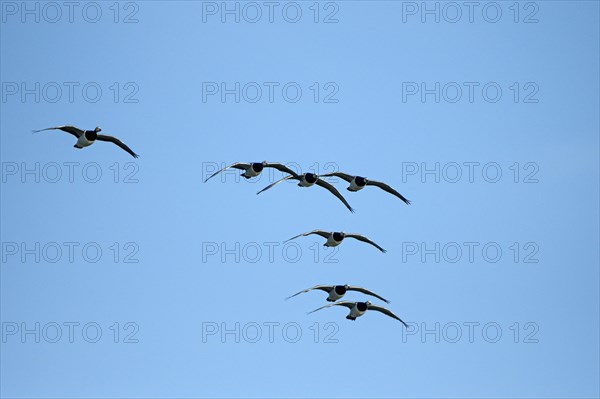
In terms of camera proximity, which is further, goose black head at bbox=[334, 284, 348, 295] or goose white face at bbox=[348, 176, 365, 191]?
goose black head at bbox=[334, 284, 348, 295]

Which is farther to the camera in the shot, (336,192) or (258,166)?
(336,192)

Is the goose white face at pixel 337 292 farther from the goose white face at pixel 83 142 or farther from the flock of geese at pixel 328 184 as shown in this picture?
the goose white face at pixel 83 142

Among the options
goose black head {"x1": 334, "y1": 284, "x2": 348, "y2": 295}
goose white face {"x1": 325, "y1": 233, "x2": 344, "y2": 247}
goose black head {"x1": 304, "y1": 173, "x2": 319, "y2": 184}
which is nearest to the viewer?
goose black head {"x1": 304, "y1": 173, "x2": 319, "y2": 184}

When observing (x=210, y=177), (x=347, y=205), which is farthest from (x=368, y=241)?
(x=210, y=177)

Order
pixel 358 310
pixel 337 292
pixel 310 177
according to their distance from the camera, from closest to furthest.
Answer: pixel 310 177 → pixel 337 292 → pixel 358 310

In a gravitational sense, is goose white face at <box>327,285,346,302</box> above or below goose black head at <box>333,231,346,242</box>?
below

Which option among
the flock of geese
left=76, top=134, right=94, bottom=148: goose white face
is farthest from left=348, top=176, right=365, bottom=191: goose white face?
left=76, top=134, right=94, bottom=148: goose white face

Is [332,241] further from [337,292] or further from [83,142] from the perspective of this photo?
[83,142]

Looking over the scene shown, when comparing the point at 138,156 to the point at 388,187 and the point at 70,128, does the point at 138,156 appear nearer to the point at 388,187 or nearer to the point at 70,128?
the point at 70,128

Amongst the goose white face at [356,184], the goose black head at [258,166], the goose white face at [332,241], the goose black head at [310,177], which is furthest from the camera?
the goose white face at [332,241]

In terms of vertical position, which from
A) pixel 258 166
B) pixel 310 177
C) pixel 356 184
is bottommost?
pixel 356 184

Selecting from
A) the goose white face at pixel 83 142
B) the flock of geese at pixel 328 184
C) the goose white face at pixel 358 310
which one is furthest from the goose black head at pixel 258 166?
the goose white face at pixel 358 310

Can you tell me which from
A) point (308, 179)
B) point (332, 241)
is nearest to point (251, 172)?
point (308, 179)

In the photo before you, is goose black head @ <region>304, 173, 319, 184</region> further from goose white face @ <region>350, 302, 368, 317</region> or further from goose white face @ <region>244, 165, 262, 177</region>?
goose white face @ <region>350, 302, 368, 317</region>
